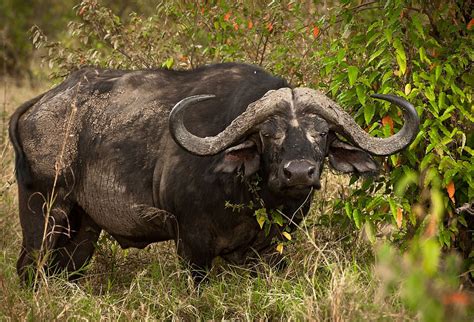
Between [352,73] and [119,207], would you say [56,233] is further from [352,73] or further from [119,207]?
[352,73]

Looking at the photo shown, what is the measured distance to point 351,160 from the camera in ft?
14.2

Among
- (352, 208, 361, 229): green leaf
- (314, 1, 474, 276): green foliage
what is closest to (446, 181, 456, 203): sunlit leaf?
(314, 1, 474, 276): green foliage

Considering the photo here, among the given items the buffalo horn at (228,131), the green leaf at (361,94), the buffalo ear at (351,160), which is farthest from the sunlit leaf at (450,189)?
the buffalo horn at (228,131)

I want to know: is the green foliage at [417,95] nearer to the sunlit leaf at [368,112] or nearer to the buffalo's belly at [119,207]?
the sunlit leaf at [368,112]

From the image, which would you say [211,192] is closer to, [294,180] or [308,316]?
[294,180]

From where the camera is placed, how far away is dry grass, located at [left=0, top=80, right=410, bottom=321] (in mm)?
3521

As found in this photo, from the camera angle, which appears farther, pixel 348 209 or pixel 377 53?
pixel 348 209

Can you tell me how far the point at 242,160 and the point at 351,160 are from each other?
1.84 ft

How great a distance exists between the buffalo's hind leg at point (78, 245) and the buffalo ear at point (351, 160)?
173 cm

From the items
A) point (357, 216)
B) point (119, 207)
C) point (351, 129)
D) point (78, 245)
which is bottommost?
point (78, 245)

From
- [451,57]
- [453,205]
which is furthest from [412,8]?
[453,205]

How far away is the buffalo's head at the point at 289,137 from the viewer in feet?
13.1

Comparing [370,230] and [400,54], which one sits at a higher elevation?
[400,54]

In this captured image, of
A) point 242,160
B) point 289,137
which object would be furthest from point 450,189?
point 242,160
